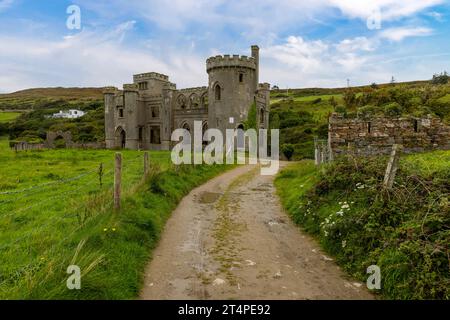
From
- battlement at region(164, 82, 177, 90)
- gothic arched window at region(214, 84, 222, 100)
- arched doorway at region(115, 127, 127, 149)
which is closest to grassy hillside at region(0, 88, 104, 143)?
arched doorway at region(115, 127, 127, 149)

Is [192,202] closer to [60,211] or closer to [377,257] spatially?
[60,211]

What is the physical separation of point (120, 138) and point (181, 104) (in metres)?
10.6

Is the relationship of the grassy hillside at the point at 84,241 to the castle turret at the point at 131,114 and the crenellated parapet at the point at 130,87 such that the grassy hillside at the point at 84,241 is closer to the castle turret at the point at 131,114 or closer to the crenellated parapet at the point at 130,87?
the castle turret at the point at 131,114

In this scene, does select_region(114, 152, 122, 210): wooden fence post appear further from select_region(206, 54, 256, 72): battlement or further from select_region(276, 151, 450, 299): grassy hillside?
select_region(206, 54, 256, 72): battlement

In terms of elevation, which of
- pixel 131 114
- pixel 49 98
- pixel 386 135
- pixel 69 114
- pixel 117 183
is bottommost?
Answer: pixel 117 183

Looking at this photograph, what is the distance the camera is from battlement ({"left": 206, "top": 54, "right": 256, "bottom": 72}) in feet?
126

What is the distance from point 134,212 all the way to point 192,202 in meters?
4.04

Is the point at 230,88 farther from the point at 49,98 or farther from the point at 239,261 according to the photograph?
the point at 49,98

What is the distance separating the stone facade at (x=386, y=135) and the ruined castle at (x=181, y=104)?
2681 centimetres

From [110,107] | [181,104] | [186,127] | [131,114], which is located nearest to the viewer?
[186,127]

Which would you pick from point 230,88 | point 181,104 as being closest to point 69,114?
point 181,104

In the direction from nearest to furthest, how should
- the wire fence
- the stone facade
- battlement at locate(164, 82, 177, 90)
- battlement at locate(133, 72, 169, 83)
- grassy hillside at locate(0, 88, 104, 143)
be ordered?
the wire fence
the stone facade
battlement at locate(164, 82, 177, 90)
battlement at locate(133, 72, 169, 83)
grassy hillside at locate(0, 88, 104, 143)

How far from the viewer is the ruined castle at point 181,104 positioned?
1534 inches

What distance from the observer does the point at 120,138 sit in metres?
50.6
